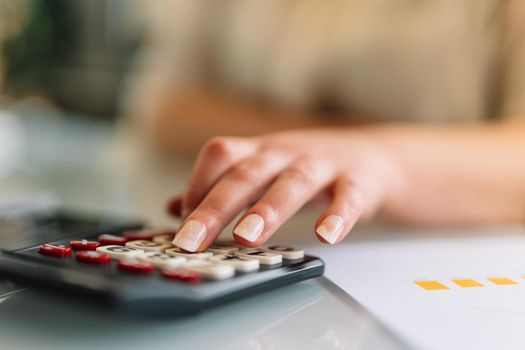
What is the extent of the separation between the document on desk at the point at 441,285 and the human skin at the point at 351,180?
0.04 m

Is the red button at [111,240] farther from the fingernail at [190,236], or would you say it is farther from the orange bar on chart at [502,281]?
the orange bar on chart at [502,281]

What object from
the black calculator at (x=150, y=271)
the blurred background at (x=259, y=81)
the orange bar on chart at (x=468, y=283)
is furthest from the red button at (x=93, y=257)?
the blurred background at (x=259, y=81)

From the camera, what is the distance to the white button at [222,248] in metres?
0.38

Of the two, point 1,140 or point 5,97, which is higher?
point 5,97

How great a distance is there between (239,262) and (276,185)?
145 millimetres

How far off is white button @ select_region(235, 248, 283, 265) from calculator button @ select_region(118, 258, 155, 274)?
0.06 m

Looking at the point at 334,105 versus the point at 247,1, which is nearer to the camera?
the point at 334,105

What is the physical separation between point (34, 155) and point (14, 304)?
1.07 m

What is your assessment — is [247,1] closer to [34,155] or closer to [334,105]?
[334,105]

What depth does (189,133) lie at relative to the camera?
1302mm

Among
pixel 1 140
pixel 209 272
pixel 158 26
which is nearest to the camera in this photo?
pixel 209 272

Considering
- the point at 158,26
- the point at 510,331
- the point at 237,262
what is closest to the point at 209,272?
the point at 237,262

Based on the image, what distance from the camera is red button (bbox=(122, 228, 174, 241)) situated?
1.39 ft

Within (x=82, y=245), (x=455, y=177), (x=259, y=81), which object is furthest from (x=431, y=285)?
(x=259, y=81)
